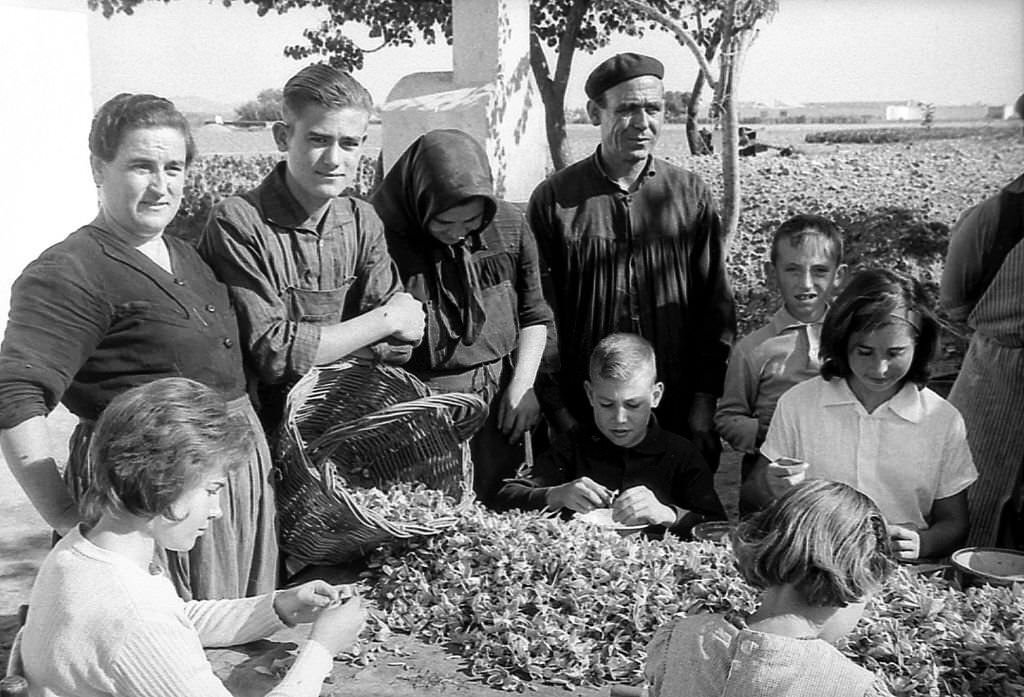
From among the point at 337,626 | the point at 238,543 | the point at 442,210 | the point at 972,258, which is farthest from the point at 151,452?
the point at 972,258

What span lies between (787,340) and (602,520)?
932 mm

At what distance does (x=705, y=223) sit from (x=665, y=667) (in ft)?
6.74

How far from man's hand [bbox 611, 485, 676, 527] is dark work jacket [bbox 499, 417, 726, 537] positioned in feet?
0.50

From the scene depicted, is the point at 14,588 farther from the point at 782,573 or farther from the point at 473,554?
the point at 782,573

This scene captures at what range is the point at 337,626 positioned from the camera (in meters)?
2.18

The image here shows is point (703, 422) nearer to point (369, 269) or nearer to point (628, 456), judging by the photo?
point (628, 456)

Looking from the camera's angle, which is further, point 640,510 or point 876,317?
point 640,510

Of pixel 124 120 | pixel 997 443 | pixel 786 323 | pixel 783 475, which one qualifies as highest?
pixel 124 120

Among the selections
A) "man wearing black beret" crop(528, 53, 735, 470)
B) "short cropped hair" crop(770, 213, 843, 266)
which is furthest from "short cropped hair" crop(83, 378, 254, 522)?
"short cropped hair" crop(770, 213, 843, 266)

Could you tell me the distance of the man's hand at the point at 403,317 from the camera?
2.93m

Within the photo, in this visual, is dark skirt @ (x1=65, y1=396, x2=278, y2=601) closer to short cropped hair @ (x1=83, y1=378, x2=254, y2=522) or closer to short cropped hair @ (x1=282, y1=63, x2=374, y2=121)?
short cropped hair @ (x1=83, y1=378, x2=254, y2=522)

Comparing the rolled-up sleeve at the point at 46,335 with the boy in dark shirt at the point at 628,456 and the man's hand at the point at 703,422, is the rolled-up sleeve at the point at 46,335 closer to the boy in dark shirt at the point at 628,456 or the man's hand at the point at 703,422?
the boy in dark shirt at the point at 628,456

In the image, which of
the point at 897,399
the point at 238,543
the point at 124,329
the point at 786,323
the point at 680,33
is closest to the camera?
the point at 124,329

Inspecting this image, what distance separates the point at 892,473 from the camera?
3.04 meters
